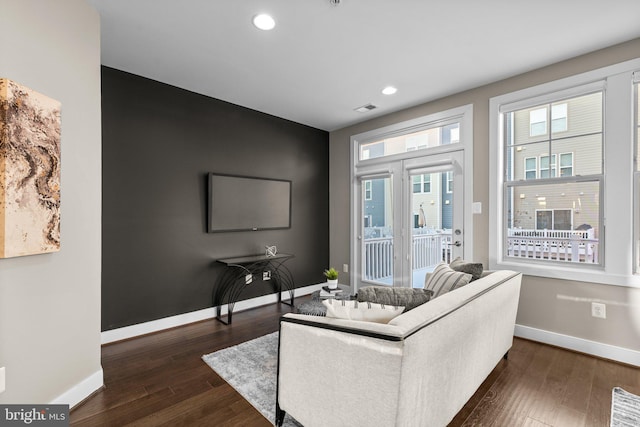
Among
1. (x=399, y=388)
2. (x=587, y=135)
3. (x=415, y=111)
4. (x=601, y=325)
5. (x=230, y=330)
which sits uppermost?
(x=415, y=111)

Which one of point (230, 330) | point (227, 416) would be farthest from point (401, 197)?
point (227, 416)

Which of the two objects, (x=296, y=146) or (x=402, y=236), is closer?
(x=402, y=236)

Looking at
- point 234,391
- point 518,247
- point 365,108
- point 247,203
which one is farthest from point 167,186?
point 518,247

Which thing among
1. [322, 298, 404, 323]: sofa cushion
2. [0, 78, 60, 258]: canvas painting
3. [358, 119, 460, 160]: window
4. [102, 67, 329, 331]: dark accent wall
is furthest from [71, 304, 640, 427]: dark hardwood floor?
[358, 119, 460, 160]: window

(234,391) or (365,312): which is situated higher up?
(365,312)

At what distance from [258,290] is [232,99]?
2478 mm

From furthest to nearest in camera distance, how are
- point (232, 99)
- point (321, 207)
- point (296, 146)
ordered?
point (321, 207), point (296, 146), point (232, 99)

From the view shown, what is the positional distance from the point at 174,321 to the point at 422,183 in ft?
11.1

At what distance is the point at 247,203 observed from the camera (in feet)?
12.9

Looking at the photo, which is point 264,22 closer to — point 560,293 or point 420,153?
point 420,153

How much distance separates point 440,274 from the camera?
94.2 inches

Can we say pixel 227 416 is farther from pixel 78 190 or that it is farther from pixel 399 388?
pixel 78 190

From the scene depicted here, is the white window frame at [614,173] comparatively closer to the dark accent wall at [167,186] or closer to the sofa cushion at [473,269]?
the sofa cushion at [473,269]

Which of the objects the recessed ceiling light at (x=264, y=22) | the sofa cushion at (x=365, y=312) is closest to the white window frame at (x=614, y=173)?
the sofa cushion at (x=365, y=312)
